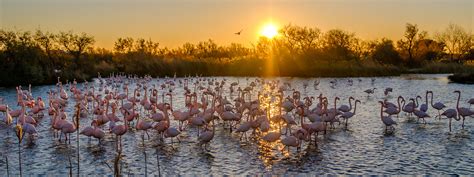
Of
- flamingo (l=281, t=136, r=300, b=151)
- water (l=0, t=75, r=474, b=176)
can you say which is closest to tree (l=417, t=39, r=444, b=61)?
water (l=0, t=75, r=474, b=176)

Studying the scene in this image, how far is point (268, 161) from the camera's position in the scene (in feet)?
34.3

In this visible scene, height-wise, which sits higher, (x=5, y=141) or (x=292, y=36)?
(x=292, y=36)

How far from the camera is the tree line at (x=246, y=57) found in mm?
38156

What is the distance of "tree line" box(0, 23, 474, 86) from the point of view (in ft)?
125

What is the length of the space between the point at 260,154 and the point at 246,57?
124 feet

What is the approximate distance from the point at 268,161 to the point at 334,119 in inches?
165

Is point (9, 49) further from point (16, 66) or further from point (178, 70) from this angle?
point (178, 70)

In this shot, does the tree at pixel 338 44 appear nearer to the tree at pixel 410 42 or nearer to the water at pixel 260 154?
the tree at pixel 410 42

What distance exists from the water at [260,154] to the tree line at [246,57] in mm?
25259

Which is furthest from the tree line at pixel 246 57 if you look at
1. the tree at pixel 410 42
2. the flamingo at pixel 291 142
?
the flamingo at pixel 291 142

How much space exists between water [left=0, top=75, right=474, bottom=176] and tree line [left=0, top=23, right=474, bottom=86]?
25.3 m

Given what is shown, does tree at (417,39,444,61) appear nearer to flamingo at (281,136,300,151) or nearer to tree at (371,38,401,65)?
tree at (371,38,401,65)

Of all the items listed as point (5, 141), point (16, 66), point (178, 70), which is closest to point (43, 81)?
point (16, 66)

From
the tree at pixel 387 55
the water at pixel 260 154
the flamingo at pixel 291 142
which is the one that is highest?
the tree at pixel 387 55
